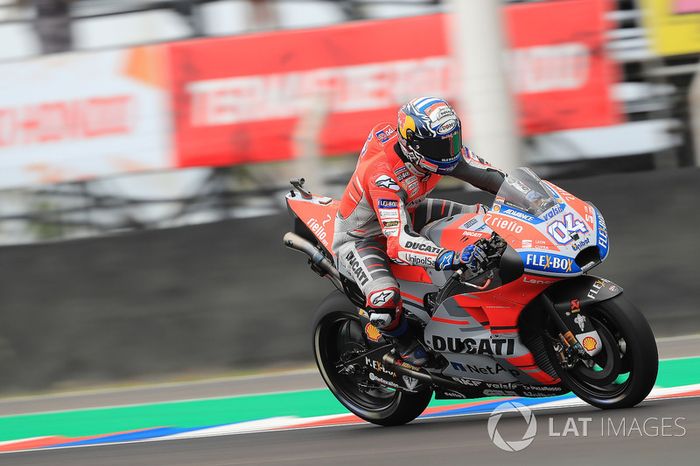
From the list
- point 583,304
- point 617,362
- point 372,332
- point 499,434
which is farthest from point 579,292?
point 372,332

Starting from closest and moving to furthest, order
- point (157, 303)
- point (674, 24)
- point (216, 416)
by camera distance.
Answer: point (216, 416) < point (157, 303) < point (674, 24)

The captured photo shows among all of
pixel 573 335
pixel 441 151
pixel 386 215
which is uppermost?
pixel 441 151

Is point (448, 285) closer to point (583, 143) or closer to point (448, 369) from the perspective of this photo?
point (448, 369)

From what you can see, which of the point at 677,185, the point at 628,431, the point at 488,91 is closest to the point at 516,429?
the point at 628,431

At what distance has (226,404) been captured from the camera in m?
8.22

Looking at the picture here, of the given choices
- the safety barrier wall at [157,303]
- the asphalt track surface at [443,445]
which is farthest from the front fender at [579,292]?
the safety barrier wall at [157,303]

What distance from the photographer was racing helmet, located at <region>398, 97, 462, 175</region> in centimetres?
609

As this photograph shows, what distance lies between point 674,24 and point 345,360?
573cm

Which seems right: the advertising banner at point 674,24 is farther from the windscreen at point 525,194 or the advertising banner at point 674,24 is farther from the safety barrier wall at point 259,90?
the windscreen at point 525,194

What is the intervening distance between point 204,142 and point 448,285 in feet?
19.4

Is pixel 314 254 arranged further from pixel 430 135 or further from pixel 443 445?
pixel 443 445

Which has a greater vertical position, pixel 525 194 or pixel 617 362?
pixel 525 194

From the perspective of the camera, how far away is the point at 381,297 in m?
6.36

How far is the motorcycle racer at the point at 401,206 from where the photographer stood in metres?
6.10
